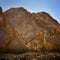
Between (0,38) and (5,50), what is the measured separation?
1095 mm

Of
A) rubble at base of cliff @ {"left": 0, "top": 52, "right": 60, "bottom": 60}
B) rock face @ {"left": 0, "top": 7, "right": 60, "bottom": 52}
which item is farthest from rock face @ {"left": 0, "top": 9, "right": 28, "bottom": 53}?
rubble at base of cliff @ {"left": 0, "top": 52, "right": 60, "bottom": 60}

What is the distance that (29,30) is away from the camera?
17.4m

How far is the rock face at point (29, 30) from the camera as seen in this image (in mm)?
16000

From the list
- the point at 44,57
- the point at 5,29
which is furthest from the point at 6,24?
the point at 44,57

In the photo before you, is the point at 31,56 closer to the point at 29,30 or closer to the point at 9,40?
the point at 9,40

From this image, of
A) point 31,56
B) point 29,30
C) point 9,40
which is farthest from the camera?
point 29,30

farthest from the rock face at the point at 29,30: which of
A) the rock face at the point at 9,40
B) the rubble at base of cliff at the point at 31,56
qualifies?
the rubble at base of cliff at the point at 31,56

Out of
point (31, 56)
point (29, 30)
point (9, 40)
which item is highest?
point (29, 30)

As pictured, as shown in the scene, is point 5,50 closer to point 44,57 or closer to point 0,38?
point 0,38

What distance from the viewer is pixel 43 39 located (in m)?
17.3

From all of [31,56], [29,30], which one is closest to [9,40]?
[31,56]

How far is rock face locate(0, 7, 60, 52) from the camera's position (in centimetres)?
1600

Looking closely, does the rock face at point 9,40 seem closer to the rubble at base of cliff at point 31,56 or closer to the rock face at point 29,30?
the rock face at point 29,30

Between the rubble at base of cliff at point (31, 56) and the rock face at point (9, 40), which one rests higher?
the rock face at point (9, 40)
